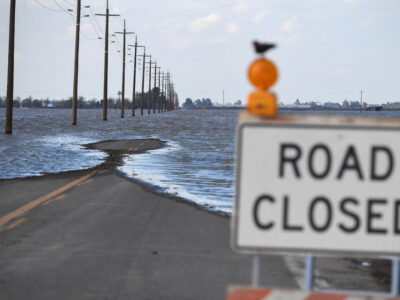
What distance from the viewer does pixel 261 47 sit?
2.70 metres

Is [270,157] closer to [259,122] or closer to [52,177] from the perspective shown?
[259,122]

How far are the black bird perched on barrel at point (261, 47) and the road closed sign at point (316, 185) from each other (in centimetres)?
29

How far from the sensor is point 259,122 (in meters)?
2.73

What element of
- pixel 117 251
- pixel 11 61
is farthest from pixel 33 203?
pixel 11 61

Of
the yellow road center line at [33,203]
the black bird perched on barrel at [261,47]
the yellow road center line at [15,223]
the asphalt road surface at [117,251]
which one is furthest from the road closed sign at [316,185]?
the yellow road center line at [33,203]

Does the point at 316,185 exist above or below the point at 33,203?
above

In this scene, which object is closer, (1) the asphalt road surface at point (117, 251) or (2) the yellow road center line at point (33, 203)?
(1) the asphalt road surface at point (117, 251)

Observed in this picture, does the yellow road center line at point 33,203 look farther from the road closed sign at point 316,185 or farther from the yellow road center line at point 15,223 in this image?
the road closed sign at point 316,185

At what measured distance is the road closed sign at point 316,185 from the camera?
2734 millimetres

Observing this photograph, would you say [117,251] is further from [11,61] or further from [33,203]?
[11,61]

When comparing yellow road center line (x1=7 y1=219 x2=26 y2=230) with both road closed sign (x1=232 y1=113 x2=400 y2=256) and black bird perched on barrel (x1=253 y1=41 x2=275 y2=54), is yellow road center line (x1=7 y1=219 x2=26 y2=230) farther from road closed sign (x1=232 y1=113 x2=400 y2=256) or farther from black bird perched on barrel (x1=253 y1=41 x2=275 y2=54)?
black bird perched on barrel (x1=253 y1=41 x2=275 y2=54)

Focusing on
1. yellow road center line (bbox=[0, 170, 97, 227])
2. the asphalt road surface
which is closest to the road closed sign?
the asphalt road surface

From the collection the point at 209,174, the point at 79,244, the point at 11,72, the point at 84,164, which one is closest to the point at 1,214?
the point at 79,244

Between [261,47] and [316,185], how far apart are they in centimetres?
65
